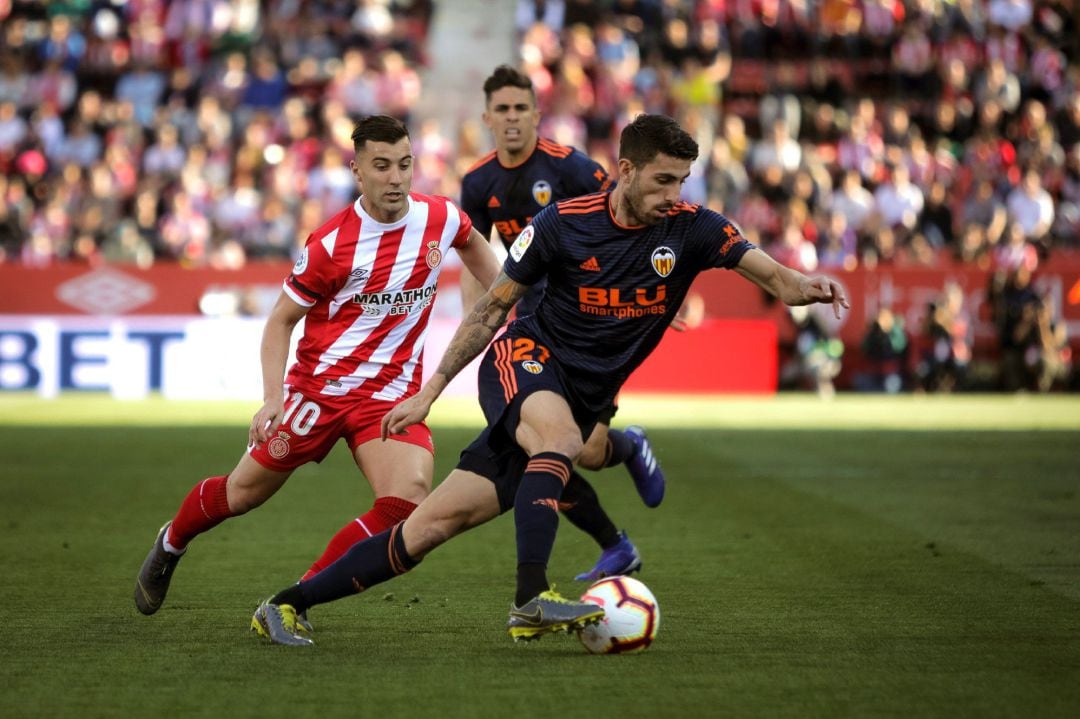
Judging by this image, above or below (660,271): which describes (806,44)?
above

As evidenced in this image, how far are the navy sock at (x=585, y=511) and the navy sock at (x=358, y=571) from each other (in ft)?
5.12

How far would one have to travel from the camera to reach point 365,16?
987 inches

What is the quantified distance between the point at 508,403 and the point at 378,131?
3.81ft

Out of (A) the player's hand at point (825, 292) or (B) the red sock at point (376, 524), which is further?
(B) the red sock at point (376, 524)

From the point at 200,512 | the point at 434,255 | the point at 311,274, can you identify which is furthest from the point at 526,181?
the point at 200,512

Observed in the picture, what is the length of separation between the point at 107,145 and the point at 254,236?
9.44 ft

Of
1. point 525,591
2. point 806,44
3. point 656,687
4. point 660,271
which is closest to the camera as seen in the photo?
point 656,687

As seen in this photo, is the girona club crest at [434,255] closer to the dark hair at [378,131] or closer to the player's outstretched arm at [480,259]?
the player's outstretched arm at [480,259]

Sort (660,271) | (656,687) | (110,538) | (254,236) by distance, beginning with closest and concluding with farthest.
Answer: (656,687)
(660,271)
(110,538)
(254,236)

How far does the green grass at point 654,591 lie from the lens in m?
5.01

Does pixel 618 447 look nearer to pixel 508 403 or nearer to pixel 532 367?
pixel 532 367

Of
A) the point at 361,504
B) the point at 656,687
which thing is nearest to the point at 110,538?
the point at 361,504

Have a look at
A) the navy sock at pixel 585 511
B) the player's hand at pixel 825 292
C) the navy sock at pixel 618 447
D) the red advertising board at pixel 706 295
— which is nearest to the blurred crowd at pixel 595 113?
the red advertising board at pixel 706 295

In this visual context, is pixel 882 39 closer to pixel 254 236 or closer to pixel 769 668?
pixel 254 236
